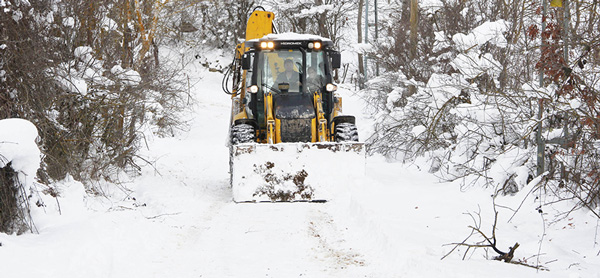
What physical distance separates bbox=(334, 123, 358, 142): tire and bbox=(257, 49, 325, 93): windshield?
82 centimetres

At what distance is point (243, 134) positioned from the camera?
10.0 metres

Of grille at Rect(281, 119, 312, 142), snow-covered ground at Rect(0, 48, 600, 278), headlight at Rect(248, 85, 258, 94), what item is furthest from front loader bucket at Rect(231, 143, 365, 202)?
headlight at Rect(248, 85, 258, 94)

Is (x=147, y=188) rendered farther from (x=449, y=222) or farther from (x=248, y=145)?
(x=449, y=222)

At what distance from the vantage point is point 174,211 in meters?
8.42

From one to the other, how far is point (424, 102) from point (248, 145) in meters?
5.11

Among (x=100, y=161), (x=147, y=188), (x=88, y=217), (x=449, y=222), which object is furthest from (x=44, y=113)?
(x=449, y=222)

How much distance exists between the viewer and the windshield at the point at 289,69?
10.3m

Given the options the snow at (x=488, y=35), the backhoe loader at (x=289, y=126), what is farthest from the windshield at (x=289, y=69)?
the snow at (x=488, y=35)

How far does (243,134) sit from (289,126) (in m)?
0.78

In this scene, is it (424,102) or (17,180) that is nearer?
(17,180)

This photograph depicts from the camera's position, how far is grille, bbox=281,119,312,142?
A: 10.0m

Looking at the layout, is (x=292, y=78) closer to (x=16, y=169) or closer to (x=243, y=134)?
(x=243, y=134)

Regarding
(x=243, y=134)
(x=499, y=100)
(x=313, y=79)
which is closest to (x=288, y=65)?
(x=313, y=79)

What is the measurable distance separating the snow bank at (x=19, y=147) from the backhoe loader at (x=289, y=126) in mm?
4067
